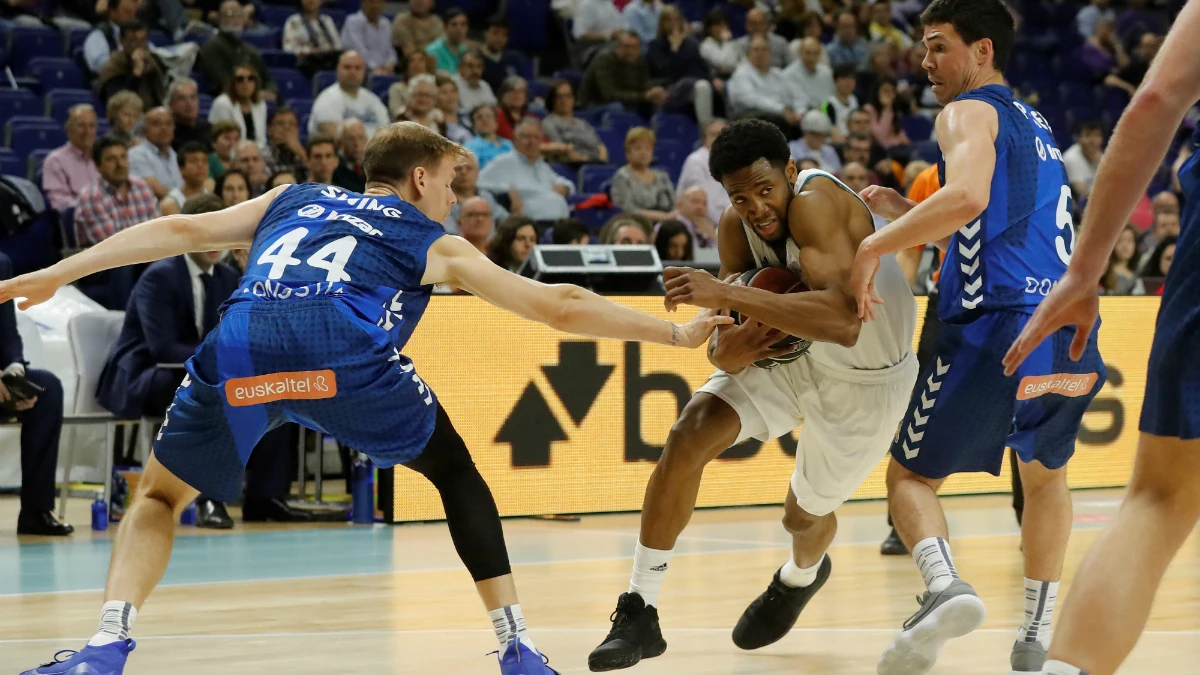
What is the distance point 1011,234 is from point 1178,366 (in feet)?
5.87

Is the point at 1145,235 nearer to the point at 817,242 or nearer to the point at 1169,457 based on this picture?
the point at 817,242

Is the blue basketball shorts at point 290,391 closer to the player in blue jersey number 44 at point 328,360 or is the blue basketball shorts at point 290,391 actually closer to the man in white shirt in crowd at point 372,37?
the player in blue jersey number 44 at point 328,360

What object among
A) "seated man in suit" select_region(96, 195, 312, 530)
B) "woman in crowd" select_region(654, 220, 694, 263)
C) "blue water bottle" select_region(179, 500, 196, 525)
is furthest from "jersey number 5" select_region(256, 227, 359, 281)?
"woman in crowd" select_region(654, 220, 694, 263)

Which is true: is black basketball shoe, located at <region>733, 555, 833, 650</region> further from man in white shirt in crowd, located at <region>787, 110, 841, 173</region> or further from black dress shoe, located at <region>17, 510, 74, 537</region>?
man in white shirt in crowd, located at <region>787, 110, 841, 173</region>

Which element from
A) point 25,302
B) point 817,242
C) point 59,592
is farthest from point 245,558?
point 817,242

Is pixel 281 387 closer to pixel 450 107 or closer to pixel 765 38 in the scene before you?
pixel 450 107

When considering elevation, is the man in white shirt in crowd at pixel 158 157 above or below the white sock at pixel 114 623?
above

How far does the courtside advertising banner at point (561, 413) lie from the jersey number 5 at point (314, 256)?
3621mm

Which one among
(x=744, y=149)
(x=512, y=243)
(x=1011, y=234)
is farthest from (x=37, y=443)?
(x=1011, y=234)

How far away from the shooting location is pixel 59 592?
5754 millimetres

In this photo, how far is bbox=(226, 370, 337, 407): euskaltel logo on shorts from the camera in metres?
3.74

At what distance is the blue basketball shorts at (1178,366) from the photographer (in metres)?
2.38

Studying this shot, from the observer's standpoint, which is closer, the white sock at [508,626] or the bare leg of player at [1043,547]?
the white sock at [508,626]

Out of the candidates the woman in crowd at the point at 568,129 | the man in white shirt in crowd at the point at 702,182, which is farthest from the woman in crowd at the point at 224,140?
the man in white shirt in crowd at the point at 702,182
